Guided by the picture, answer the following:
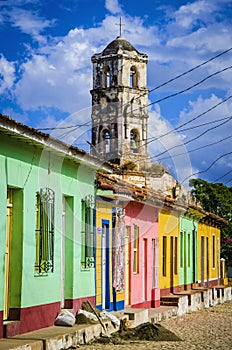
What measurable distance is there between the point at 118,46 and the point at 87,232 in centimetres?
3709

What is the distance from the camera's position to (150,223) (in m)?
22.1

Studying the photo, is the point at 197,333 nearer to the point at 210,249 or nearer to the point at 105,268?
the point at 105,268

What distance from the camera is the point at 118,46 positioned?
51.8 meters

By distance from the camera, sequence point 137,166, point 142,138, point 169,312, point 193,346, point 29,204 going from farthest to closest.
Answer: point 142,138 → point 137,166 → point 169,312 → point 193,346 → point 29,204

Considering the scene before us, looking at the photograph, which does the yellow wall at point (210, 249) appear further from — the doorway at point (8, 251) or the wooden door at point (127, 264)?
the doorway at point (8, 251)

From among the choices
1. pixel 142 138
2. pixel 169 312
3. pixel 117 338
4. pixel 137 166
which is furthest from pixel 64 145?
pixel 142 138

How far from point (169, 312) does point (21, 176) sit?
9.66m

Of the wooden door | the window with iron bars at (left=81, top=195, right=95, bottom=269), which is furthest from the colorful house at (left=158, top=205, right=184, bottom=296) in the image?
the window with iron bars at (left=81, top=195, right=95, bottom=269)

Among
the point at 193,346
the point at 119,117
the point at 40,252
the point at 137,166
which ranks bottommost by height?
the point at 193,346

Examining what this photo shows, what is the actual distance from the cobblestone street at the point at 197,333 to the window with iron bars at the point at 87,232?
2.40 metres

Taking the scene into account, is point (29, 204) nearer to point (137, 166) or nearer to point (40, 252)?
point (40, 252)

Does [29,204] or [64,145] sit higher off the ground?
[64,145]

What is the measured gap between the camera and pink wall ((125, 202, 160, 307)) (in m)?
19.8

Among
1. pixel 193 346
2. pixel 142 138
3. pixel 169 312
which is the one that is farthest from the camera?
pixel 142 138
